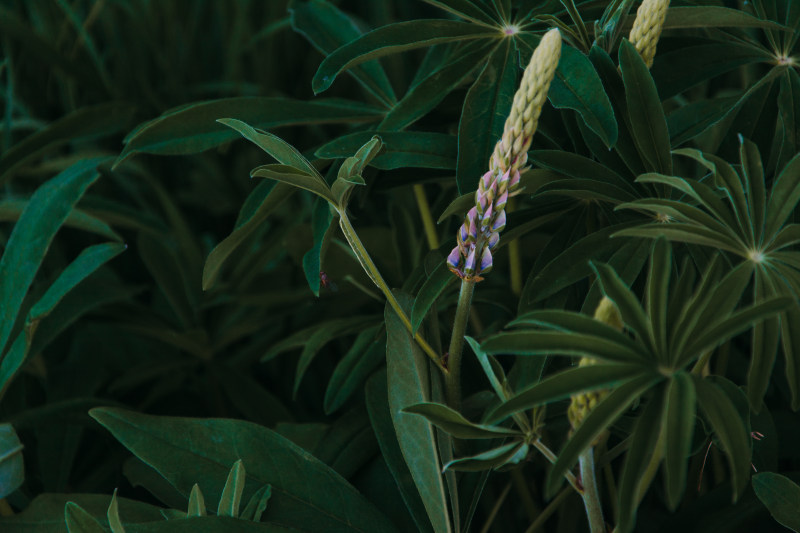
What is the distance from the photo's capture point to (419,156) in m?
0.57

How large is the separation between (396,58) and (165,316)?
0.58m

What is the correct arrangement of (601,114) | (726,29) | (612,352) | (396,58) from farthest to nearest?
(396,58) < (726,29) < (601,114) < (612,352)

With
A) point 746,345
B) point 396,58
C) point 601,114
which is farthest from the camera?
point 396,58

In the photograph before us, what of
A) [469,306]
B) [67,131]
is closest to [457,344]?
[469,306]

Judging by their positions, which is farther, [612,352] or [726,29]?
[726,29]

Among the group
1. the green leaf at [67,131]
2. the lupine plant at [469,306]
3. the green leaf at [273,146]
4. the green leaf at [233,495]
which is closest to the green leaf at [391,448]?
the lupine plant at [469,306]

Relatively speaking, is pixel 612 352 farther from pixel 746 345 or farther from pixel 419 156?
pixel 746 345

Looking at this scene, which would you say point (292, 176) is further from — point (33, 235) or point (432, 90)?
point (33, 235)

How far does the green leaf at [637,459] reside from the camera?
0.36m

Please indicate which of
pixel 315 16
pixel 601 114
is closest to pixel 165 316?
pixel 315 16

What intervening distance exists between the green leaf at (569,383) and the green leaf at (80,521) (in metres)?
0.26

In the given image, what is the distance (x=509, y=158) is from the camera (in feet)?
1.38

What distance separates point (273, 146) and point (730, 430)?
298mm

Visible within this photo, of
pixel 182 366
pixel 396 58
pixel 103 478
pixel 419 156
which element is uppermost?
pixel 396 58
